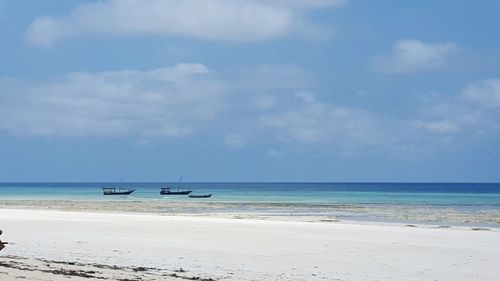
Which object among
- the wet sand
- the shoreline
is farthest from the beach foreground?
the wet sand

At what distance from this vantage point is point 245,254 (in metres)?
16.2

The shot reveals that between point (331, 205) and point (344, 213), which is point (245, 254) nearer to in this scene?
point (344, 213)

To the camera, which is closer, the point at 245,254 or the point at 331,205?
the point at 245,254

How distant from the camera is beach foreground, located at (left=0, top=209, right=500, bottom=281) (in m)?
12.8

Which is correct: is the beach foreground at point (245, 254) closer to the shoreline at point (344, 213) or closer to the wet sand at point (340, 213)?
the shoreline at point (344, 213)

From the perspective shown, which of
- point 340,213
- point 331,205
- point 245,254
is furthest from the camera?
point 331,205

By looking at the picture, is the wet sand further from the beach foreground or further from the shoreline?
the beach foreground

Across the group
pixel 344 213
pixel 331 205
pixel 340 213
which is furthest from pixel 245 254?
pixel 331 205

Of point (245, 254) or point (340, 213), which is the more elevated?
point (340, 213)

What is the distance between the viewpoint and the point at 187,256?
51.6ft

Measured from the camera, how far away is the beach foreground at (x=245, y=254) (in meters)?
12.8

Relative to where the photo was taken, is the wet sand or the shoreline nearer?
the shoreline

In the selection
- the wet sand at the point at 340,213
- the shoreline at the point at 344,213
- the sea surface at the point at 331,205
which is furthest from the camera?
the sea surface at the point at 331,205

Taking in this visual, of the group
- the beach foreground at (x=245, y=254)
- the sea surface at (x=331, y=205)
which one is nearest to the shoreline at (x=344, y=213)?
the sea surface at (x=331, y=205)
